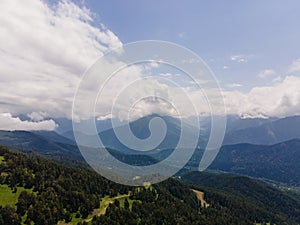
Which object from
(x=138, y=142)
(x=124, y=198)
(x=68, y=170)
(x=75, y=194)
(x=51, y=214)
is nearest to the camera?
(x=138, y=142)

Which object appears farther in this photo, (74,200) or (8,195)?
(74,200)

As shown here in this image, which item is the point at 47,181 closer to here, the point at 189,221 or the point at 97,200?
the point at 97,200

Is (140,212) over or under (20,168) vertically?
under

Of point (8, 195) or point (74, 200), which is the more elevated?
point (8, 195)

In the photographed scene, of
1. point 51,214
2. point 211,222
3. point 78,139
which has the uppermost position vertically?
point 78,139

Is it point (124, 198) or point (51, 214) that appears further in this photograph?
point (124, 198)

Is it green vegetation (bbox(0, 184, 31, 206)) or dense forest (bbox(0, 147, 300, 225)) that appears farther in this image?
green vegetation (bbox(0, 184, 31, 206))

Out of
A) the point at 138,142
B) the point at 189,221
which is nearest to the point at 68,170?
the point at 189,221

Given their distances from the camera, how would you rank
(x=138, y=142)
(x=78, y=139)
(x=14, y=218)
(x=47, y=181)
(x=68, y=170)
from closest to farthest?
(x=78, y=139), (x=138, y=142), (x=14, y=218), (x=47, y=181), (x=68, y=170)

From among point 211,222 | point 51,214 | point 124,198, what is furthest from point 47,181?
point 211,222

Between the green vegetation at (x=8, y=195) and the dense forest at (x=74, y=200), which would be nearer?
the dense forest at (x=74, y=200)
